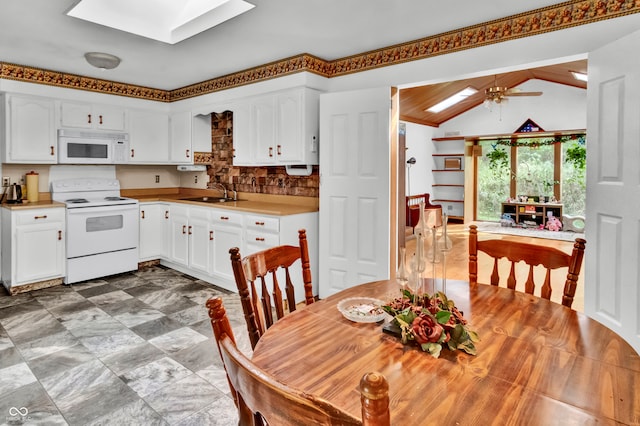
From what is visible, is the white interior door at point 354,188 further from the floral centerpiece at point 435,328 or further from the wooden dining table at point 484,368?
the floral centerpiece at point 435,328

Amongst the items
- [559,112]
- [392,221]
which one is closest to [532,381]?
[392,221]

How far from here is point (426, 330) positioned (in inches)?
45.0

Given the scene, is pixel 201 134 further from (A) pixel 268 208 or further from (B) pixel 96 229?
(A) pixel 268 208

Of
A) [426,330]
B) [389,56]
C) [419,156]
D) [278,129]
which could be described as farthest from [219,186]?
[419,156]

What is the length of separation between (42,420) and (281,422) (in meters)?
2.04

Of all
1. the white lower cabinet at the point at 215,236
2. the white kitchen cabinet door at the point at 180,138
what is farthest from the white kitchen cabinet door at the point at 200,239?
the white kitchen cabinet door at the point at 180,138

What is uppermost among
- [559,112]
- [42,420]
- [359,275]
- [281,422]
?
[559,112]

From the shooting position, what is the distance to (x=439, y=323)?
1.15 metres

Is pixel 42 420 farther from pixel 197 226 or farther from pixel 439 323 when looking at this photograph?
pixel 197 226

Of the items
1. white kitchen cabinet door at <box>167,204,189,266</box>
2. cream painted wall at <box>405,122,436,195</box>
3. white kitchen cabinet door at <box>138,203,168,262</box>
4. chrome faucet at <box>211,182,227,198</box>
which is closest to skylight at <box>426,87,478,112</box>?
cream painted wall at <box>405,122,436,195</box>

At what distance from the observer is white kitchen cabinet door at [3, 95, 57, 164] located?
4.14 m

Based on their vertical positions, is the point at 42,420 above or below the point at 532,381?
below

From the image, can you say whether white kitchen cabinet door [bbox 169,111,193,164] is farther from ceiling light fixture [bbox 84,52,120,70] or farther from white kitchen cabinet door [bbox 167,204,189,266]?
ceiling light fixture [bbox 84,52,120,70]

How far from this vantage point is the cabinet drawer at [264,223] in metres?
3.68
